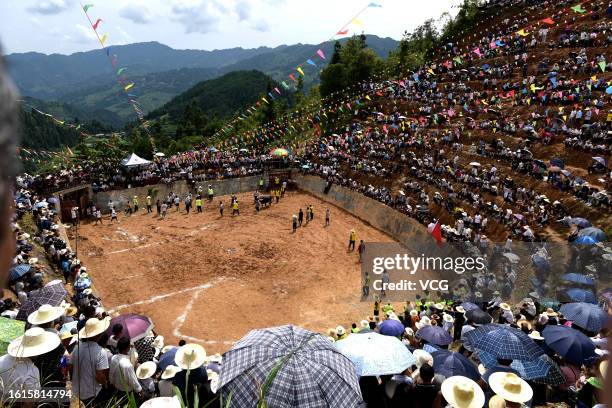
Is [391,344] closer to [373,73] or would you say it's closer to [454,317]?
[454,317]

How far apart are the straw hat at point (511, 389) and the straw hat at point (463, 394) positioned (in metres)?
0.44

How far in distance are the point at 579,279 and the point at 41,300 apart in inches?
627

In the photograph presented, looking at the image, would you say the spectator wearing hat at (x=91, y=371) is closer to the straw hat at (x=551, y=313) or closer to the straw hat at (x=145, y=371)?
the straw hat at (x=145, y=371)

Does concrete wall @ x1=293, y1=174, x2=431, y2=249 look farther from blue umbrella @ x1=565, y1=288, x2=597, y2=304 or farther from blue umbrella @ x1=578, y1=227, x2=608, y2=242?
blue umbrella @ x1=565, y1=288, x2=597, y2=304

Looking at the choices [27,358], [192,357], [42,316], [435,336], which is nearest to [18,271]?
[42,316]

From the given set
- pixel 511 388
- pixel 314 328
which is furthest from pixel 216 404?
pixel 314 328

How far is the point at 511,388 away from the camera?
6457 millimetres

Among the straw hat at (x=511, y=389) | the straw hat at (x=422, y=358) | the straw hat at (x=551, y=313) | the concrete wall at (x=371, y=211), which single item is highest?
the straw hat at (x=511, y=389)

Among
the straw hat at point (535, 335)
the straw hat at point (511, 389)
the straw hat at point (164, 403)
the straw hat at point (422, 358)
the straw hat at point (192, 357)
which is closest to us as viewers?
the straw hat at point (164, 403)

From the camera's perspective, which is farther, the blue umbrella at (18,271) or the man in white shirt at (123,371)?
the blue umbrella at (18,271)

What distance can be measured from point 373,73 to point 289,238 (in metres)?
35.9

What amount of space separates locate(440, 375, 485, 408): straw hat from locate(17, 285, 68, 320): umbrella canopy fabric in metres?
9.59

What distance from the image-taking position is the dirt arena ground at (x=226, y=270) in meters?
17.3

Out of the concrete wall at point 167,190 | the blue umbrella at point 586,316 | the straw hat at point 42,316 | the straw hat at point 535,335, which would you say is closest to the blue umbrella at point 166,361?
the straw hat at point 42,316
